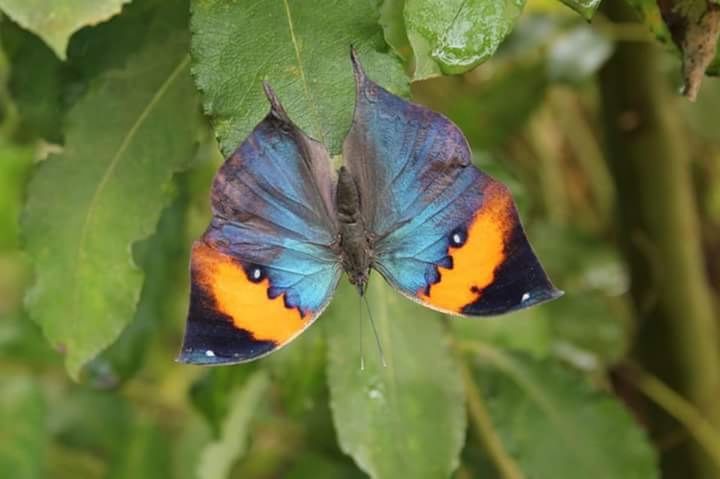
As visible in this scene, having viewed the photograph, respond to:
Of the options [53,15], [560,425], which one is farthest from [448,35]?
[560,425]

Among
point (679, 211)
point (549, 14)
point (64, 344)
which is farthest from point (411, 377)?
point (549, 14)

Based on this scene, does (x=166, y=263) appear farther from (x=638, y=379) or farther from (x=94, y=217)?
(x=638, y=379)

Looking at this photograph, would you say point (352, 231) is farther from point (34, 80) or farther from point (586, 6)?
point (34, 80)

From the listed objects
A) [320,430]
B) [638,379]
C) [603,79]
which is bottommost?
[320,430]

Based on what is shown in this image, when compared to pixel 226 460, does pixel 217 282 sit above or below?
above

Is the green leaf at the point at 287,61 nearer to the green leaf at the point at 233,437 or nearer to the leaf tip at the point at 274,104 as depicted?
the leaf tip at the point at 274,104

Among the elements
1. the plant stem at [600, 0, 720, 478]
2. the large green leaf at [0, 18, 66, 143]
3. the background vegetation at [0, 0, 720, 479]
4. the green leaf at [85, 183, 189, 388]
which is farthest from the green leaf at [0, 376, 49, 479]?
the plant stem at [600, 0, 720, 478]

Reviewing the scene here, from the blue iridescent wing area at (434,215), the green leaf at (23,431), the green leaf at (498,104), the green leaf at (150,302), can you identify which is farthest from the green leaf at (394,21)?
the green leaf at (23,431)
